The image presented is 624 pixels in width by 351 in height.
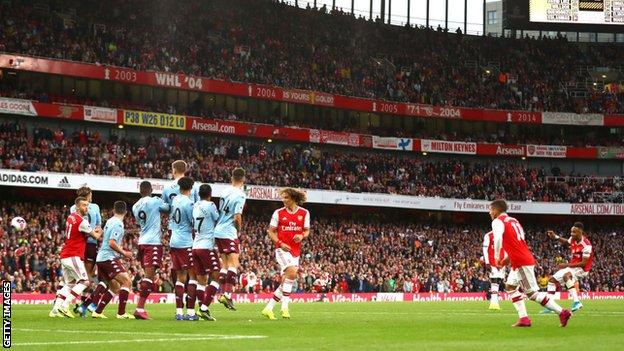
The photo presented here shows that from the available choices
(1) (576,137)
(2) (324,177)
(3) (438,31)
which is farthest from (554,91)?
(2) (324,177)

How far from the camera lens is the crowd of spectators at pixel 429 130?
62.3 metres

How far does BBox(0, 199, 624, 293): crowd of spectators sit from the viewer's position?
140 feet

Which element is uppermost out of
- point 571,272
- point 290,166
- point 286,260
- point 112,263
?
point 290,166

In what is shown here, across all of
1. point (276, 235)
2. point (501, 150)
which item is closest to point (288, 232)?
point (276, 235)

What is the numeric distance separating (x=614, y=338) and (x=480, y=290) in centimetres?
4047

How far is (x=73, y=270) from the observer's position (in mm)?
20672

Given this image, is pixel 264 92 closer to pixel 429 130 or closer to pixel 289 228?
pixel 429 130

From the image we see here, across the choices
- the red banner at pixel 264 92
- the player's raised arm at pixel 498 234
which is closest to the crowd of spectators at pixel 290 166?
the red banner at pixel 264 92

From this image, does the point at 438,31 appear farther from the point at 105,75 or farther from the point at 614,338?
the point at 614,338

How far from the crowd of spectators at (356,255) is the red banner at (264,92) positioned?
7.69 meters

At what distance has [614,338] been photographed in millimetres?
15797

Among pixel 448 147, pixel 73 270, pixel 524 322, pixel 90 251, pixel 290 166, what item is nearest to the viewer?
pixel 524 322

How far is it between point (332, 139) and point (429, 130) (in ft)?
32.7

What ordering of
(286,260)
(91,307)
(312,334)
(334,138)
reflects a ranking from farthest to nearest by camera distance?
(334,138)
(91,307)
(286,260)
(312,334)
